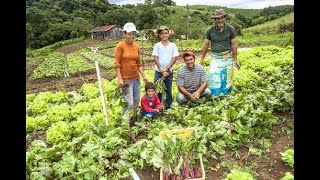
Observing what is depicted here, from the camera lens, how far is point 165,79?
6.65 metres

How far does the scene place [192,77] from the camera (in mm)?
6496

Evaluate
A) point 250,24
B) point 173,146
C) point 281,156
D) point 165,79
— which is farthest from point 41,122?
point 250,24

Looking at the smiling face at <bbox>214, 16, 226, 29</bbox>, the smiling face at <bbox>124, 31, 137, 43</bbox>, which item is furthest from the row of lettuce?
the smiling face at <bbox>214, 16, 226, 29</bbox>

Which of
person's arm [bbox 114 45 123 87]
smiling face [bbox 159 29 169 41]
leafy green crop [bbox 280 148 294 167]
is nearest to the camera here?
leafy green crop [bbox 280 148 294 167]

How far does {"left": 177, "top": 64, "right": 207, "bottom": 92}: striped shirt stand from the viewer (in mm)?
6477

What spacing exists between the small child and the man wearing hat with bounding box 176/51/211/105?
63cm

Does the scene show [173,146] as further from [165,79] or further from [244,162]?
[165,79]

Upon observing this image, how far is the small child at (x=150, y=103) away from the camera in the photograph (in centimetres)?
600

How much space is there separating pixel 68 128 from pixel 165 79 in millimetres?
2078

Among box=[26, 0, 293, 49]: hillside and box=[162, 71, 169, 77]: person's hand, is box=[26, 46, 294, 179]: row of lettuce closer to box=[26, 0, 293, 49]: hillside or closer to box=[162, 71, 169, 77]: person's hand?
box=[162, 71, 169, 77]: person's hand

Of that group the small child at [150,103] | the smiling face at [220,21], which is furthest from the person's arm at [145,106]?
the smiling face at [220,21]

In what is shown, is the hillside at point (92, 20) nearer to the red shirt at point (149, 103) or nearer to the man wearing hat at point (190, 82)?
the man wearing hat at point (190, 82)

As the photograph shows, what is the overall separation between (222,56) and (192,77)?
0.86 meters

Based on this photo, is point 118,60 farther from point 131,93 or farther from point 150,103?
point 150,103
